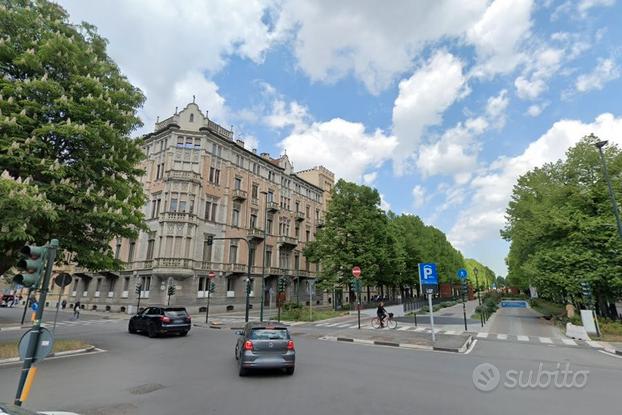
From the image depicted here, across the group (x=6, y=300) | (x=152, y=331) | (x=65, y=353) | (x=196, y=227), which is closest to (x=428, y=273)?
(x=152, y=331)

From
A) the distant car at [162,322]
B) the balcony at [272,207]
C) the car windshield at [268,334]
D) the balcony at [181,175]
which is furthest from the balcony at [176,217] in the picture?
the car windshield at [268,334]

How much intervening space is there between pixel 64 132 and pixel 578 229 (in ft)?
100

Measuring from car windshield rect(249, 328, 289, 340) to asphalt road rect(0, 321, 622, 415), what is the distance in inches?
40.7

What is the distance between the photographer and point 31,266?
5453 millimetres

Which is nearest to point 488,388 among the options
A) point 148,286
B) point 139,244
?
point 148,286

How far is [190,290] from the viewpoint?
33.1 metres

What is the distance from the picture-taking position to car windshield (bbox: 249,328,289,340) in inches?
356

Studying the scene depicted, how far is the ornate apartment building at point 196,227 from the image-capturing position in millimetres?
33250

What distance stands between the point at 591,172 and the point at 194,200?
3589 centimetres

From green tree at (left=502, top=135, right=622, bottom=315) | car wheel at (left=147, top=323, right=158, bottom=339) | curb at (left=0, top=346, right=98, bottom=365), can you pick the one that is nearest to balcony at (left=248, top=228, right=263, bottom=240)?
car wheel at (left=147, top=323, right=158, bottom=339)

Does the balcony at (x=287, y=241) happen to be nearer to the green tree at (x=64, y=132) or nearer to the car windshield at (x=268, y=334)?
the green tree at (x=64, y=132)

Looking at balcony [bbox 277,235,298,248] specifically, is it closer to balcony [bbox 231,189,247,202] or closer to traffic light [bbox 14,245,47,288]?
balcony [bbox 231,189,247,202]

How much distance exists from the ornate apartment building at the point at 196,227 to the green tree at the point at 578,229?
22799mm

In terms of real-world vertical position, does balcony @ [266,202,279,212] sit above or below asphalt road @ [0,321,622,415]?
above
